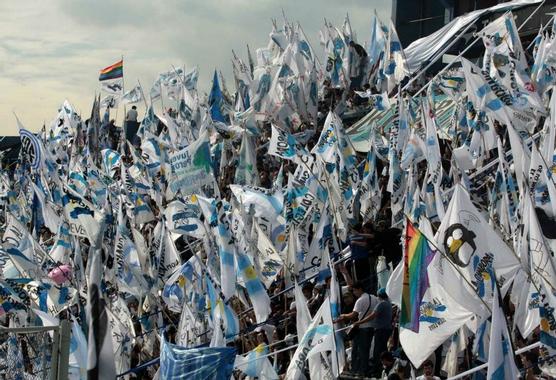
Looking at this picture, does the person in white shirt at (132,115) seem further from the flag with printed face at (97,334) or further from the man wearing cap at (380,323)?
the flag with printed face at (97,334)

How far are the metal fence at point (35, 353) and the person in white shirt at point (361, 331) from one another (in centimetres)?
364

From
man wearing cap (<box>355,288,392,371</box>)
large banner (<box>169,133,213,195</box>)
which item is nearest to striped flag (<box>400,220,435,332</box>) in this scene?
man wearing cap (<box>355,288,392,371</box>)

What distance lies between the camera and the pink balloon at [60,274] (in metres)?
20.1

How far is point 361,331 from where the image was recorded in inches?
582

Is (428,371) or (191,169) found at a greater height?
(191,169)

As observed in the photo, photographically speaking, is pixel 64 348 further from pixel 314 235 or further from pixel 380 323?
pixel 314 235

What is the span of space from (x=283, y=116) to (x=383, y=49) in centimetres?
296

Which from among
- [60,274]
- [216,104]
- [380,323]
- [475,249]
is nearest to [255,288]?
[380,323]

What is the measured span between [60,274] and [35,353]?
790 cm

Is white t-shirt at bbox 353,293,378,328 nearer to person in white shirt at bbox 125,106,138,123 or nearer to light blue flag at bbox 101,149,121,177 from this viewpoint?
light blue flag at bbox 101,149,121,177

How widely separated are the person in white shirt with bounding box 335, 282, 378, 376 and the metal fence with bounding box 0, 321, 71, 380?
3640 millimetres

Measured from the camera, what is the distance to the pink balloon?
65.8 ft

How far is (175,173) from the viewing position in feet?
74.1

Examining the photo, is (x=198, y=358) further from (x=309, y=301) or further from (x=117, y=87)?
(x=117, y=87)
